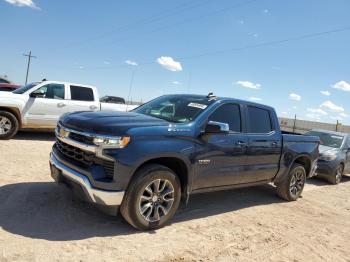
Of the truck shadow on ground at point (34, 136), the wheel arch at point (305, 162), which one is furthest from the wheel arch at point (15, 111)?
the wheel arch at point (305, 162)

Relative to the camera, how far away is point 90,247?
4172mm

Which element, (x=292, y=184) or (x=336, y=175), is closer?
(x=292, y=184)

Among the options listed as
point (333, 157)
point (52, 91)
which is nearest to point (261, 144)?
point (333, 157)

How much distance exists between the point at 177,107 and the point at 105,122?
1562 mm

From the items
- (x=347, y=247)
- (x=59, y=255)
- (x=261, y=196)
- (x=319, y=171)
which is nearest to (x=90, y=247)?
(x=59, y=255)

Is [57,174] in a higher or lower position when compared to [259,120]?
lower

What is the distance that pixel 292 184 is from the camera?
7820mm

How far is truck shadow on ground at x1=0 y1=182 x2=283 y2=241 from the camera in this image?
14.6 ft

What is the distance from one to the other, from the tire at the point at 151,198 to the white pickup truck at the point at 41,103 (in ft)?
23.8

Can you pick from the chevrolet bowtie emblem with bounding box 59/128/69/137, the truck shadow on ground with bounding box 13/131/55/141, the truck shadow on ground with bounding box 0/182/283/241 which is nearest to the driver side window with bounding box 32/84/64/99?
the truck shadow on ground with bounding box 13/131/55/141

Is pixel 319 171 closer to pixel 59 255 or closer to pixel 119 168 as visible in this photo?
pixel 119 168

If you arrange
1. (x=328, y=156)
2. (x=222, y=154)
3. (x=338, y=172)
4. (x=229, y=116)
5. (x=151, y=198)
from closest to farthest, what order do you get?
(x=151, y=198)
(x=222, y=154)
(x=229, y=116)
(x=328, y=156)
(x=338, y=172)

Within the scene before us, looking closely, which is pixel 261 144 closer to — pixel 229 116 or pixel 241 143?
pixel 241 143

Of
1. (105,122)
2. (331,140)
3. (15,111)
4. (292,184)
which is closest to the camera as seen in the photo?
(105,122)
